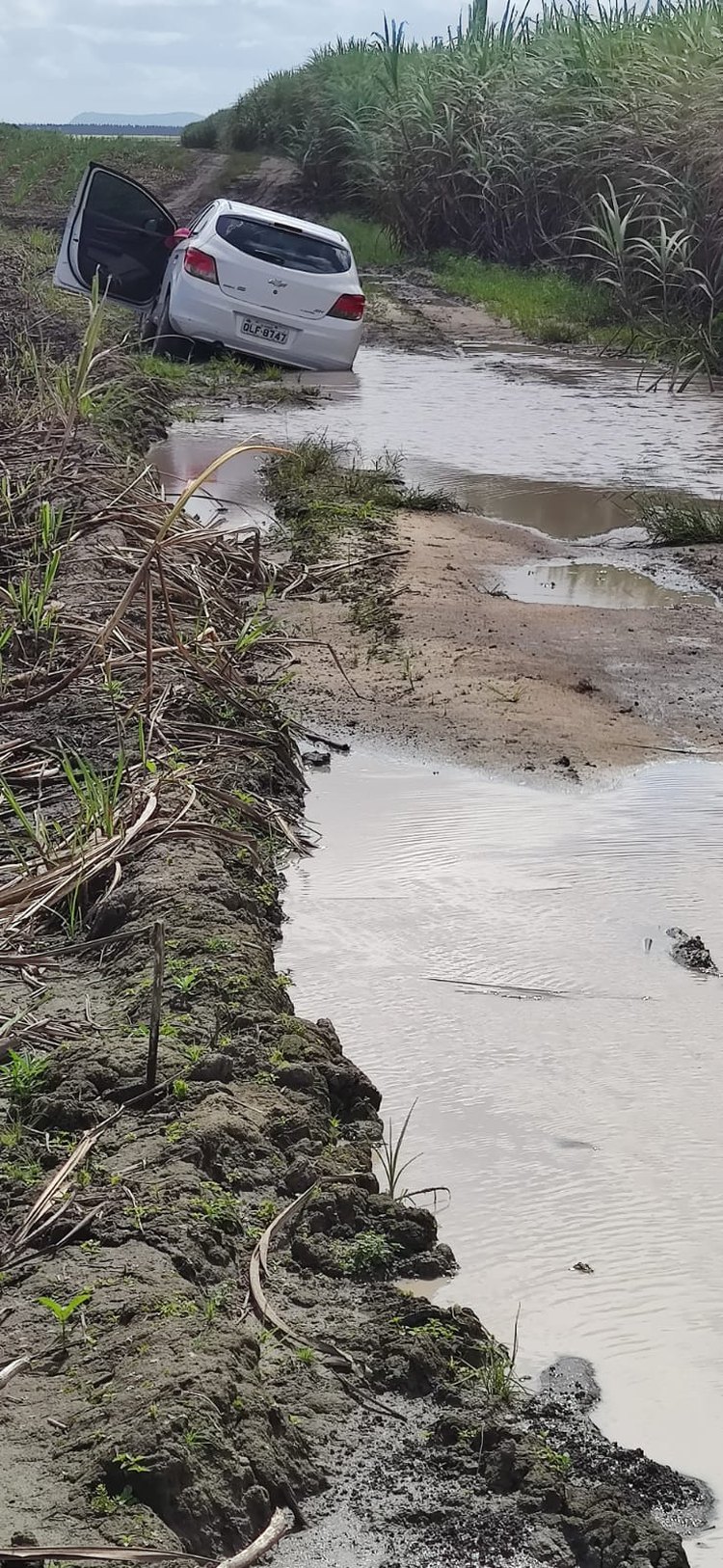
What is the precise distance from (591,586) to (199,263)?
638cm

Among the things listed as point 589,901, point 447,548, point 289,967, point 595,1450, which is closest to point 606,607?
point 447,548

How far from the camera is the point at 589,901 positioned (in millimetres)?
5035

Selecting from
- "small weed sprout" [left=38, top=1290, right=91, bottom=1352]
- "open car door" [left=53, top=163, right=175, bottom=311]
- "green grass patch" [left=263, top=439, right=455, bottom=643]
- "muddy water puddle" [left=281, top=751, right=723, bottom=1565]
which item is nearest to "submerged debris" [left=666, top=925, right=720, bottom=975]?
"muddy water puddle" [left=281, top=751, right=723, bottom=1565]

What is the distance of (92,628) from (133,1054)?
2.83 m

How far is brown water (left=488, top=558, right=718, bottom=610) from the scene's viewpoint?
8555 mm

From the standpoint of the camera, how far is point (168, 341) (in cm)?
1512

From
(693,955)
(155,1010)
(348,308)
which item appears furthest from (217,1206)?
(348,308)

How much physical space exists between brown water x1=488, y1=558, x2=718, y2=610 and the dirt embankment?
3.55 meters

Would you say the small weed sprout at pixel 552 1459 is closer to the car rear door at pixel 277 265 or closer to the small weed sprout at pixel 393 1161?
the small weed sprout at pixel 393 1161

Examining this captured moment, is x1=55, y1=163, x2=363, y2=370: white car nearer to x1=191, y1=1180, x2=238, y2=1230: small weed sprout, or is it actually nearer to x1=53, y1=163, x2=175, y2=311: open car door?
x1=53, y1=163, x2=175, y2=311: open car door

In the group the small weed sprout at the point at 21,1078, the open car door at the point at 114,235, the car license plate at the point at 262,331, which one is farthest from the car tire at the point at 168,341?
the small weed sprout at the point at 21,1078

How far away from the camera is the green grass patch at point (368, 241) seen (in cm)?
2867

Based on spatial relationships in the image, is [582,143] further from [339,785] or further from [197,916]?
[197,916]

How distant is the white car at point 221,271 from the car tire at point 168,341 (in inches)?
0.8
